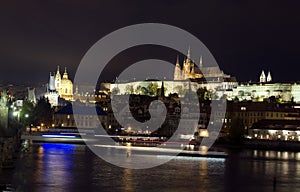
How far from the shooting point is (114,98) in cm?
7631

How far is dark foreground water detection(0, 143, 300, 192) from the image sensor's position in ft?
53.5

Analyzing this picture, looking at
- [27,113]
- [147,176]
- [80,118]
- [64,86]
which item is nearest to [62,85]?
[64,86]

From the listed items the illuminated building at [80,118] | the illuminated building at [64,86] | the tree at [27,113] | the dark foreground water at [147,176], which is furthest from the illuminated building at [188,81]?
the dark foreground water at [147,176]

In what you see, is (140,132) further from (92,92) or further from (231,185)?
(92,92)

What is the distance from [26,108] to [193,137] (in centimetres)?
1154

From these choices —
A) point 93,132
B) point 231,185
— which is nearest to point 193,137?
point 93,132

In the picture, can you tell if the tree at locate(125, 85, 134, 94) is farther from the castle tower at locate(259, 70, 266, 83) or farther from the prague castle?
the castle tower at locate(259, 70, 266, 83)

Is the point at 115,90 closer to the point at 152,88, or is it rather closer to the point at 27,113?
the point at 152,88

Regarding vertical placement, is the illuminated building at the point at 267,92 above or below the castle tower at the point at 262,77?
below

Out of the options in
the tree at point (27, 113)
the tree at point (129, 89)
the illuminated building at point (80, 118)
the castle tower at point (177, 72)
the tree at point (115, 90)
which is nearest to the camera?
the tree at point (27, 113)

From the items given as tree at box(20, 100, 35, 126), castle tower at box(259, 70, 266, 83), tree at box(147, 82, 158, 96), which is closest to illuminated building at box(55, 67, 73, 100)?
tree at box(147, 82, 158, 96)

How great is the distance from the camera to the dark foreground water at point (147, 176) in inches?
642

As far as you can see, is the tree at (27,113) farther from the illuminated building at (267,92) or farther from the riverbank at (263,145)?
the illuminated building at (267,92)

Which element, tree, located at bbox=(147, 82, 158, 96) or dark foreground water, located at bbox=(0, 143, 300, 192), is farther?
tree, located at bbox=(147, 82, 158, 96)
